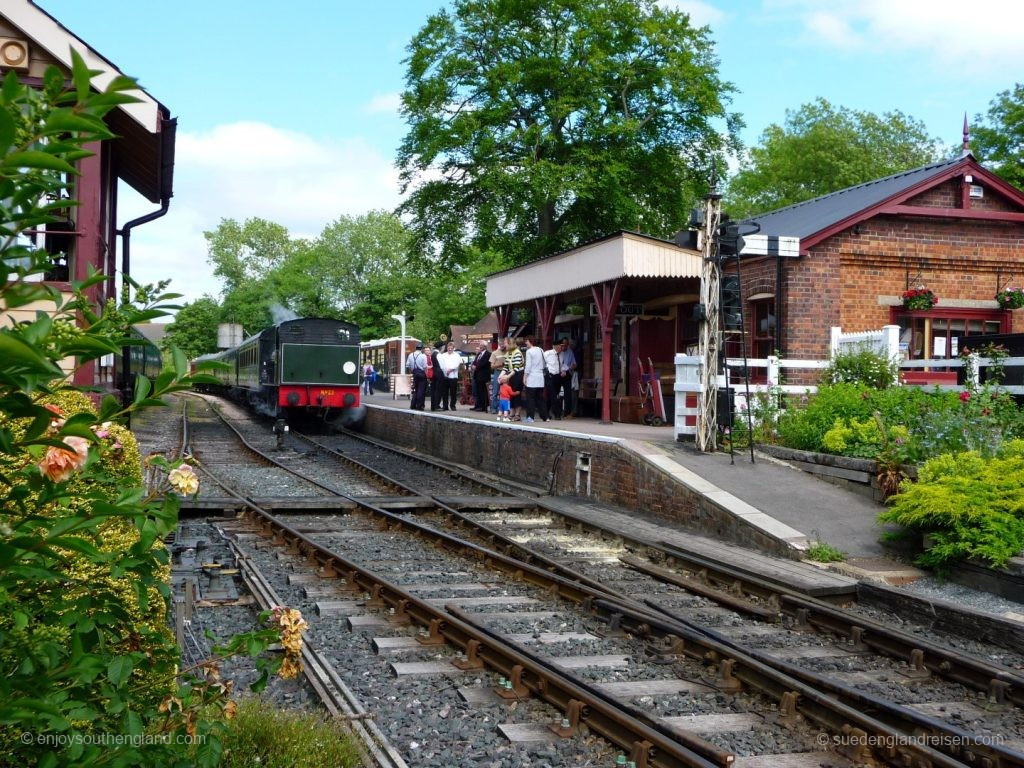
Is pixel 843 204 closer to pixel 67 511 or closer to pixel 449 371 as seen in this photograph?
pixel 449 371

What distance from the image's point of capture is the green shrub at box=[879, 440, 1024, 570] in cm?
797

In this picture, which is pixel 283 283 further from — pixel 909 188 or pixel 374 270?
pixel 909 188

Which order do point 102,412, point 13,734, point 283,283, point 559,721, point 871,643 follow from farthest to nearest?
point 283,283 < point 871,643 < point 559,721 < point 13,734 < point 102,412

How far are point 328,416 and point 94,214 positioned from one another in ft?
51.4

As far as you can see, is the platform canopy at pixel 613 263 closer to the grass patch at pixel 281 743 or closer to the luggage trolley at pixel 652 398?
the luggage trolley at pixel 652 398

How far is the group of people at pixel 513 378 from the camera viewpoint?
1870cm

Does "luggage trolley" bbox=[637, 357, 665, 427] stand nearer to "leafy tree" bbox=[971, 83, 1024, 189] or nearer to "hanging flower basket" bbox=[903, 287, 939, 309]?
"hanging flower basket" bbox=[903, 287, 939, 309]

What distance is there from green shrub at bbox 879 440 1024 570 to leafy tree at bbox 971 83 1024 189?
118ft

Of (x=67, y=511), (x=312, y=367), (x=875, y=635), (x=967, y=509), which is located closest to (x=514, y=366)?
(x=312, y=367)

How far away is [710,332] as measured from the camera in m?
A: 12.4

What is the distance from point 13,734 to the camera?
2.72 m

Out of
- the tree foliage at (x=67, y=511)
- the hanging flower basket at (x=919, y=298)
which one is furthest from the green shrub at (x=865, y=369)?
the tree foliage at (x=67, y=511)

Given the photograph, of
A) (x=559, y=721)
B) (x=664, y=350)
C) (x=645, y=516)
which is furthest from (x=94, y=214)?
(x=664, y=350)

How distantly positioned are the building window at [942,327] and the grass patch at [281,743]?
14673 mm
